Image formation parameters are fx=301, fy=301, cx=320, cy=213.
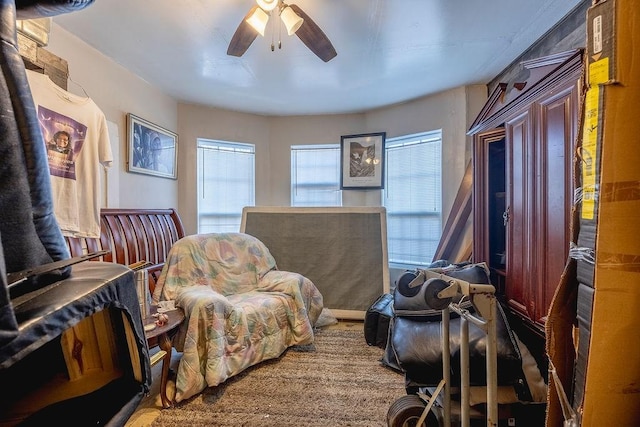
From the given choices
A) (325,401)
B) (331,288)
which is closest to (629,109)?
(325,401)

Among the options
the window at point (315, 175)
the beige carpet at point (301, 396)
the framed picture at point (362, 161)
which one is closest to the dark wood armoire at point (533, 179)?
the beige carpet at point (301, 396)

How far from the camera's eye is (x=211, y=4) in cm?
196

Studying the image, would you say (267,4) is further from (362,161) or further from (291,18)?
(362,161)

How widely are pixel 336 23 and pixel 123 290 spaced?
7.52 ft

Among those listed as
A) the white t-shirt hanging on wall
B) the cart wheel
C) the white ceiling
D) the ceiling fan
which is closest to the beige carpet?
the cart wheel

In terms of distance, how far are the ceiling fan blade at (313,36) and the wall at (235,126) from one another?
1.81 meters

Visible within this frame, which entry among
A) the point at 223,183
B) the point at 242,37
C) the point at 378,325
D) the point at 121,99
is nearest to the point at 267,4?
the point at 242,37

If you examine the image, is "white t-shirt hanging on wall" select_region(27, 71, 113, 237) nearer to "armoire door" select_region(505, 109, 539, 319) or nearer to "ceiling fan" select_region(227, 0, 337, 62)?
"ceiling fan" select_region(227, 0, 337, 62)

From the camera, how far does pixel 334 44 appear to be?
248cm

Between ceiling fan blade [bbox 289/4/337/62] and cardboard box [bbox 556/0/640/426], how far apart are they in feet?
5.13

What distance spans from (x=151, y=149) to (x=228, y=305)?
2.15 m

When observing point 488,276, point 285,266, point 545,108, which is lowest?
point 285,266

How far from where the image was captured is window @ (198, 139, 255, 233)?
3.96 metres

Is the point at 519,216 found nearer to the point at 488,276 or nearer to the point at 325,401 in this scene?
the point at 488,276
